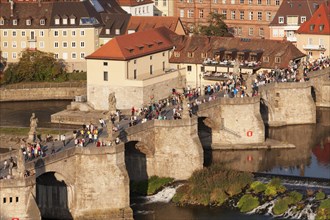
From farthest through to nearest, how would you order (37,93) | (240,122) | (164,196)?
(37,93), (240,122), (164,196)

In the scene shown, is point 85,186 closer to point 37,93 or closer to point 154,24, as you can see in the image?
point 37,93

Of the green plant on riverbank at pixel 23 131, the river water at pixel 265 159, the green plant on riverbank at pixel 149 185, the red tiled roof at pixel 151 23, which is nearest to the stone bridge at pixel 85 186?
the river water at pixel 265 159

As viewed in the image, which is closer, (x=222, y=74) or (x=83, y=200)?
(x=83, y=200)

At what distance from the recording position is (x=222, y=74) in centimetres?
16525

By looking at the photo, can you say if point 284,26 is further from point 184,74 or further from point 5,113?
point 5,113

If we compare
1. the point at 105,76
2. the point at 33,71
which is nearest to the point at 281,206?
the point at 105,76

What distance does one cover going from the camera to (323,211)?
120625mm

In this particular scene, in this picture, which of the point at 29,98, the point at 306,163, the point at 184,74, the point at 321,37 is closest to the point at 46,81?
the point at 29,98

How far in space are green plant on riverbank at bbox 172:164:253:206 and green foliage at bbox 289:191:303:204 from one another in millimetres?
5128

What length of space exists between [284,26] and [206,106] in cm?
4312

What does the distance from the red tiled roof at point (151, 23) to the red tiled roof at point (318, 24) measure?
16594 mm

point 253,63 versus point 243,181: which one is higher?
point 253,63

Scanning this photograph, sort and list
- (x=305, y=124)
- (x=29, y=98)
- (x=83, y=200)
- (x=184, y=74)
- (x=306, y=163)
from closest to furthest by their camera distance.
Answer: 1. (x=83, y=200)
2. (x=306, y=163)
3. (x=305, y=124)
4. (x=184, y=74)
5. (x=29, y=98)

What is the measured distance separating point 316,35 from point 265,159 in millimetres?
38173
